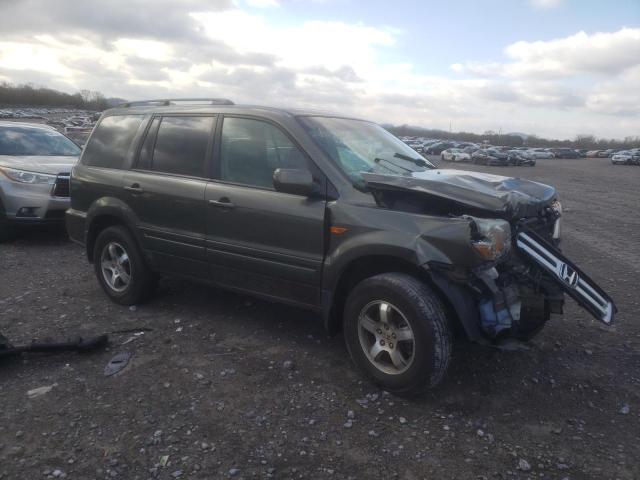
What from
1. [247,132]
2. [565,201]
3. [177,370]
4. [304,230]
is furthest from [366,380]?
[565,201]

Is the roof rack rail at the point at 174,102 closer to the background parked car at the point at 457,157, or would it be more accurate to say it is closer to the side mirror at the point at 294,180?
the side mirror at the point at 294,180

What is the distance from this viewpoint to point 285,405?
321cm

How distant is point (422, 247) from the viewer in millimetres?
3055

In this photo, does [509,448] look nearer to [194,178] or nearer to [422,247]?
[422,247]

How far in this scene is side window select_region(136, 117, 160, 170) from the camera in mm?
4558

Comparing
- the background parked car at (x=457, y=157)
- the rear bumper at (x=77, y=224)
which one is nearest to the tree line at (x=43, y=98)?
the background parked car at (x=457, y=157)

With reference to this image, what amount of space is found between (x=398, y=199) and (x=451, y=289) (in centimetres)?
68

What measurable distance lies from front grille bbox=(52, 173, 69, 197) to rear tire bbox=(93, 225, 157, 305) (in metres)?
2.84

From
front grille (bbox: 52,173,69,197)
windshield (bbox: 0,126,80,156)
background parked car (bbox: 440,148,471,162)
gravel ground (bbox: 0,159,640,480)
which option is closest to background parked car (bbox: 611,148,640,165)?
background parked car (bbox: 440,148,471,162)

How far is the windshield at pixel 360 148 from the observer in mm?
3682

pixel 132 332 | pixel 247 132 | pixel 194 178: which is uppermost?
pixel 247 132

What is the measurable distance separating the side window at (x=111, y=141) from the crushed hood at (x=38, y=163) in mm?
2652

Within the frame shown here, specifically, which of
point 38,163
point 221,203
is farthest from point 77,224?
point 38,163

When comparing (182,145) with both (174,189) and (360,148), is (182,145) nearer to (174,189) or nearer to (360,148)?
(174,189)
